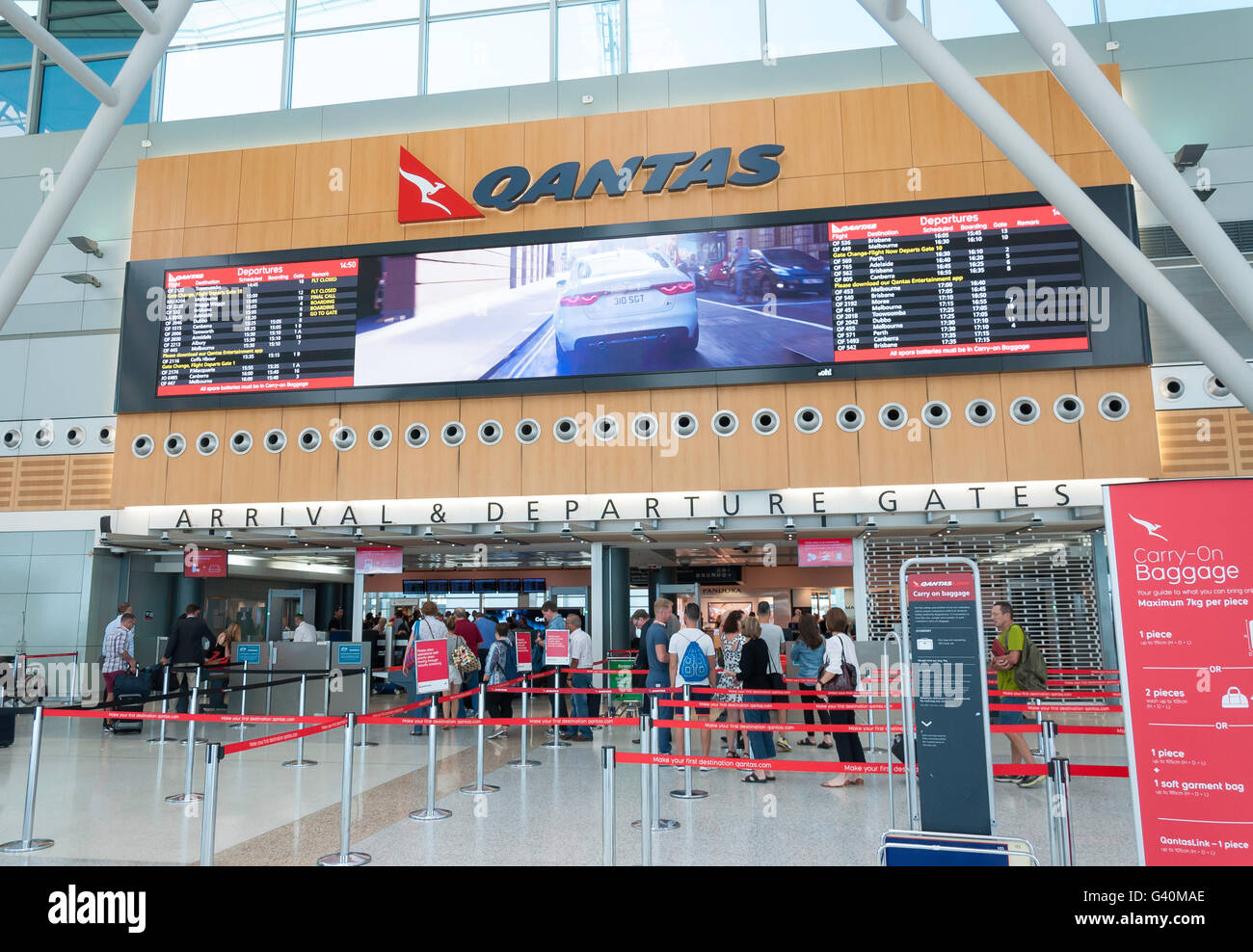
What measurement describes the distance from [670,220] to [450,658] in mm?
7379

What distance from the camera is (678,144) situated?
44.1 ft

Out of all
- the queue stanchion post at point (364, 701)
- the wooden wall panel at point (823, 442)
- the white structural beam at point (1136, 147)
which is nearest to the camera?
Answer: the white structural beam at point (1136, 147)

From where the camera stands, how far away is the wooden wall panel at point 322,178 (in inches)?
561

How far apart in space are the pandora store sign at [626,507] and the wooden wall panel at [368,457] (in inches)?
8.7

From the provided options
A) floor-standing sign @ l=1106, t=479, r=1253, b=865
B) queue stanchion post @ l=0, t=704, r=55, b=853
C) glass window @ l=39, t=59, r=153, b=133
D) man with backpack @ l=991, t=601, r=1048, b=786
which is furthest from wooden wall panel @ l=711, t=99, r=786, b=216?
glass window @ l=39, t=59, r=153, b=133

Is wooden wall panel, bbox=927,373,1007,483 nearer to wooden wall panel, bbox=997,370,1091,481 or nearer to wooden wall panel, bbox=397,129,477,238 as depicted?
wooden wall panel, bbox=997,370,1091,481

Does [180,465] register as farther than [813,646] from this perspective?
Yes

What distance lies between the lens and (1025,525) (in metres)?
12.0

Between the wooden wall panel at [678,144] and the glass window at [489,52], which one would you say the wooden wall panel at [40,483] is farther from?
the wooden wall panel at [678,144]

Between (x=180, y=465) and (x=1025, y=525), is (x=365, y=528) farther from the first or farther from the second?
(x=1025, y=525)

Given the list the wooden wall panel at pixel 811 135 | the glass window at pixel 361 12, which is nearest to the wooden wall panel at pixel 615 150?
the wooden wall panel at pixel 811 135

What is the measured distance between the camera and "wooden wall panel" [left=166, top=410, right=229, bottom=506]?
542 inches

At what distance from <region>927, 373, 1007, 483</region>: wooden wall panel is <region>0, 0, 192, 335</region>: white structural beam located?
10203 millimetres

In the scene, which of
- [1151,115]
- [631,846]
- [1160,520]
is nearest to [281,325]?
[631,846]
